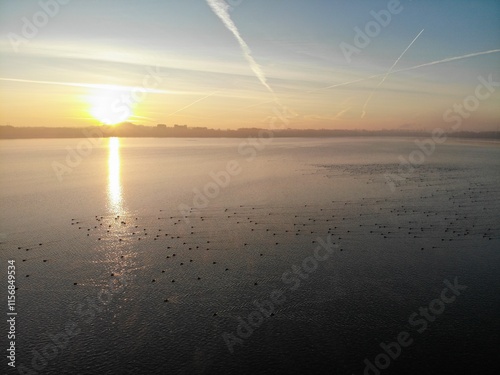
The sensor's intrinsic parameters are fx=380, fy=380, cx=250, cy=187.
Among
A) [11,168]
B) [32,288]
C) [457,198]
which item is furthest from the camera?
[11,168]

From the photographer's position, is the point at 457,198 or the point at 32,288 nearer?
the point at 32,288

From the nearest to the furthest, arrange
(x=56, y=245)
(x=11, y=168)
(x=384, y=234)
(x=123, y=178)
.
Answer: (x=56, y=245), (x=384, y=234), (x=123, y=178), (x=11, y=168)

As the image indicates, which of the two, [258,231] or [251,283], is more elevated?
[258,231]

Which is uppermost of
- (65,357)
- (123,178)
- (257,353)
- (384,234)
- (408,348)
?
A: (123,178)

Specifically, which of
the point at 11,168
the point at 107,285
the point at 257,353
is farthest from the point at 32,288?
the point at 11,168

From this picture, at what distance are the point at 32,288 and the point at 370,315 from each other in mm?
23297

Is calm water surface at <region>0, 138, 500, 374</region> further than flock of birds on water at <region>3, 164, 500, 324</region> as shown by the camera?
No

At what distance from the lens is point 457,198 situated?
2285 inches

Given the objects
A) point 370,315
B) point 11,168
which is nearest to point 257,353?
point 370,315

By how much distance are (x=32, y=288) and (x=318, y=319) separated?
2013cm

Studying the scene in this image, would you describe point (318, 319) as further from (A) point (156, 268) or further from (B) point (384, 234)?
(B) point (384, 234)

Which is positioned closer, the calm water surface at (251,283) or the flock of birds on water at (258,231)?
the calm water surface at (251,283)

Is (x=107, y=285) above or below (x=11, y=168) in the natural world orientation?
below

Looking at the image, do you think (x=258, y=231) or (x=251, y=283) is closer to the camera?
(x=251, y=283)
